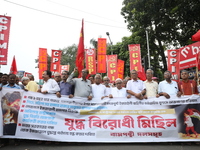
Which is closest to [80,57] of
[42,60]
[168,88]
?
[168,88]

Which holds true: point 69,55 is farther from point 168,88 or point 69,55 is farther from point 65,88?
point 168,88

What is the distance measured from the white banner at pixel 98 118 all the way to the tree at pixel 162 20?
10.5 meters

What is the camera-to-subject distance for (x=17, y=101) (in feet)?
14.4

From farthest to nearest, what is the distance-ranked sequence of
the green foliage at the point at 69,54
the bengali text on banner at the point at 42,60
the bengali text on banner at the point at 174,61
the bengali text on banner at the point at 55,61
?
the green foliage at the point at 69,54 < the bengali text on banner at the point at 55,61 < the bengali text on banner at the point at 42,60 < the bengali text on banner at the point at 174,61

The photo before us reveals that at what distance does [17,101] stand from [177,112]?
3905 millimetres

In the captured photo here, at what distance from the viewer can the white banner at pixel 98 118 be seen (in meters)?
4.27

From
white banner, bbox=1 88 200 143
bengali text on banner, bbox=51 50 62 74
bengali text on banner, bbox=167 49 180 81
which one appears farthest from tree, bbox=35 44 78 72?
white banner, bbox=1 88 200 143

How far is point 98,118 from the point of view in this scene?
4480 millimetres

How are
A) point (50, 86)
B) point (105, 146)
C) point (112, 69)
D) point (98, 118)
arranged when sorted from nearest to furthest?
1. point (105, 146)
2. point (98, 118)
3. point (50, 86)
4. point (112, 69)

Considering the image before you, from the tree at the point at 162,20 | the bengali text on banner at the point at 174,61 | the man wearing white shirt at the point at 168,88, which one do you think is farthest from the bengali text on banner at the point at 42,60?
the man wearing white shirt at the point at 168,88

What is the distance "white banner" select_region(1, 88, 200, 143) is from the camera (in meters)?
4.27

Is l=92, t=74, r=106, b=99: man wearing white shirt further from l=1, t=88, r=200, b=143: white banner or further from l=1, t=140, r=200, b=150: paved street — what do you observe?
l=1, t=140, r=200, b=150: paved street

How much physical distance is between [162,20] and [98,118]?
13.5 metres

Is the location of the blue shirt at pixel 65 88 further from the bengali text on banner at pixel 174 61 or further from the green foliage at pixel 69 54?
the green foliage at pixel 69 54
